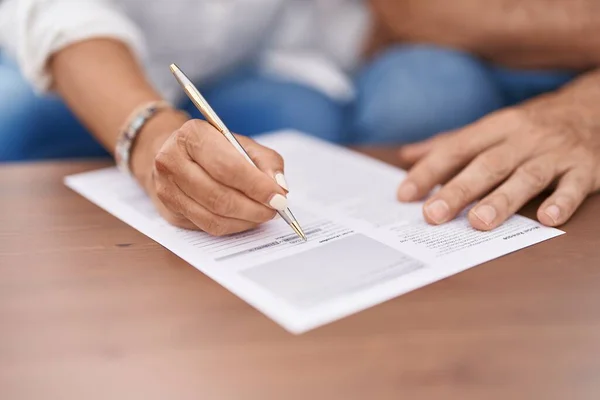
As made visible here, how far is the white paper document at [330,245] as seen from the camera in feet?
1.71

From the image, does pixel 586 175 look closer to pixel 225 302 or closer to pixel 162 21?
pixel 225 302

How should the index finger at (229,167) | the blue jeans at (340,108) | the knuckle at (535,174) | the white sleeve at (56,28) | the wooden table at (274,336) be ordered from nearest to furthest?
the wooden table at (274,336), the index finger at (229,167), the knuckle at (535,174), the white sleeve at (56,28), the blue jeans at (340,108)

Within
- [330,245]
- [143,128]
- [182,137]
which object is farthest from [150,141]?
[330,245]

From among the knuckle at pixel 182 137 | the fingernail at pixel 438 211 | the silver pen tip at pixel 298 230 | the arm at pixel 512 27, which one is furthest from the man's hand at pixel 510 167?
the arm at pixel 512 27

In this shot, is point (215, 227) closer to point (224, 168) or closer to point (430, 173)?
point (224, 168)

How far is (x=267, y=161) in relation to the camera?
0.61 m

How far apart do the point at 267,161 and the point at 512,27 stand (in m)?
0.70

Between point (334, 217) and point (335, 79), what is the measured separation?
1.84ft

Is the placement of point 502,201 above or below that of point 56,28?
below

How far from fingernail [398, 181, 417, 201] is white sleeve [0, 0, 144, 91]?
419 mm

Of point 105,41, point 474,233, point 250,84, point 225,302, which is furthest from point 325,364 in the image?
point 250,84

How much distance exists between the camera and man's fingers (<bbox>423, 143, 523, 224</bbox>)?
65 cm

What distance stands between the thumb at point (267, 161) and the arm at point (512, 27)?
2.23 feet

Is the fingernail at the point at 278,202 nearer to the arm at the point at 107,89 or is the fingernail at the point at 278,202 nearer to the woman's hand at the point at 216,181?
the woman's hand at the point at 216,181
